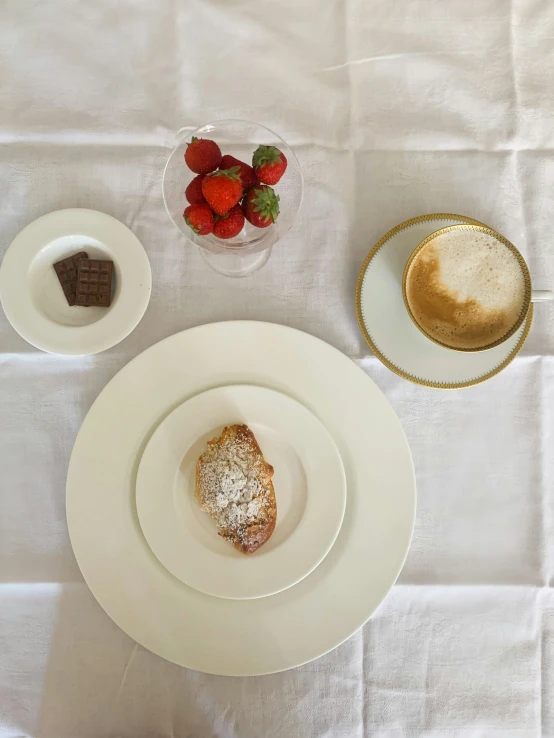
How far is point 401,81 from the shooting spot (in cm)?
121

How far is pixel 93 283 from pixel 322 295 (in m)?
0.45

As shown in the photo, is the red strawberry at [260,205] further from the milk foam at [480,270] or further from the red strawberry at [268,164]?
the milk foam at [480,270]

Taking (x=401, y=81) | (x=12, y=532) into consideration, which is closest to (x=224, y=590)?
(x=12, y=532)

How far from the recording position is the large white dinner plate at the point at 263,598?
1.05 metres

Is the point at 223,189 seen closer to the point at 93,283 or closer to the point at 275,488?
the point at 93,283

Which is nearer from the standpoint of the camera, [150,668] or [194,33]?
[150,668]

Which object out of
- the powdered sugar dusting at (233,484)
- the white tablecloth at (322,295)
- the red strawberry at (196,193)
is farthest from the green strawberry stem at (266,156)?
the powdered sugar dusting at (233,484)

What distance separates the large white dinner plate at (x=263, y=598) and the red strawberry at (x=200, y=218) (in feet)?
0.66

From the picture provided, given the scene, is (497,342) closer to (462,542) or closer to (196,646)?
(462,542)

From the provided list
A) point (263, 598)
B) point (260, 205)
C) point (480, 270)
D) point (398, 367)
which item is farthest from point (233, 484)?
point (480, 270)

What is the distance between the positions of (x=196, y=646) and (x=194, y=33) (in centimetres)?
124

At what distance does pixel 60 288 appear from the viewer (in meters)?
1.12

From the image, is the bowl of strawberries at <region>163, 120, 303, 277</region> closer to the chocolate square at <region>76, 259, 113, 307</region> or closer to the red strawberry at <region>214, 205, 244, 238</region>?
the red strawberry at <region>214, 205, 244, 238</region>

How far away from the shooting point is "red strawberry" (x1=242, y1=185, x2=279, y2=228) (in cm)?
96
